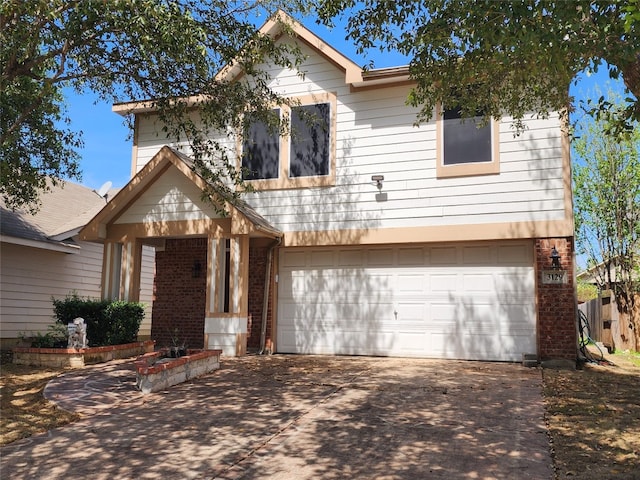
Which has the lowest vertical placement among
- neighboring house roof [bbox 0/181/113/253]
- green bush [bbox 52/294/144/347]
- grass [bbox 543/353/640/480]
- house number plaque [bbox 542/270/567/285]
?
grass [bbox 543/353/640/480]

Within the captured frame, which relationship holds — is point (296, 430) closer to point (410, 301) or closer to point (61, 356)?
point (61, 356)

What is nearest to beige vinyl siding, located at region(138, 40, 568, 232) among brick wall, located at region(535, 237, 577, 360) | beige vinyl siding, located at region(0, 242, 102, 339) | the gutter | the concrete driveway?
the gutter

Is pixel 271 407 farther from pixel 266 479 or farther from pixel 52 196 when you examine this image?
pixel 52 196

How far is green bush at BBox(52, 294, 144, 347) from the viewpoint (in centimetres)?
1078

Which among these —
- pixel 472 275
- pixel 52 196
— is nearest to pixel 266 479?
pixel 472 275

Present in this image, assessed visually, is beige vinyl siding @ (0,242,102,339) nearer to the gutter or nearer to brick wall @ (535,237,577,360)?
the gutter

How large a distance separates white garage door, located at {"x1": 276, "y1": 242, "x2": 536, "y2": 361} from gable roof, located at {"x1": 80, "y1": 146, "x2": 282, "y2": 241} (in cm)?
156

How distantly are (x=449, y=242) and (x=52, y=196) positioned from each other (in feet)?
42.0

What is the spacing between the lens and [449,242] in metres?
11.4

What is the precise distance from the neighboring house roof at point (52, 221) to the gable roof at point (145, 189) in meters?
2.14

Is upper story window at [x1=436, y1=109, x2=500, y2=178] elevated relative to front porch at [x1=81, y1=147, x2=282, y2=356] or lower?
elevated

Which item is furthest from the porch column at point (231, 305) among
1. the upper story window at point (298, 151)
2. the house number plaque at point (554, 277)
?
Answer: the house number plaque at point (554, 277)

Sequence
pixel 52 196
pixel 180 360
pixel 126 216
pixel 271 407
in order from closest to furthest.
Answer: pixel 271 407, pixel 180 360, pixel 126 216, pixel 52 196

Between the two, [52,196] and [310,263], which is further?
[52,196]
